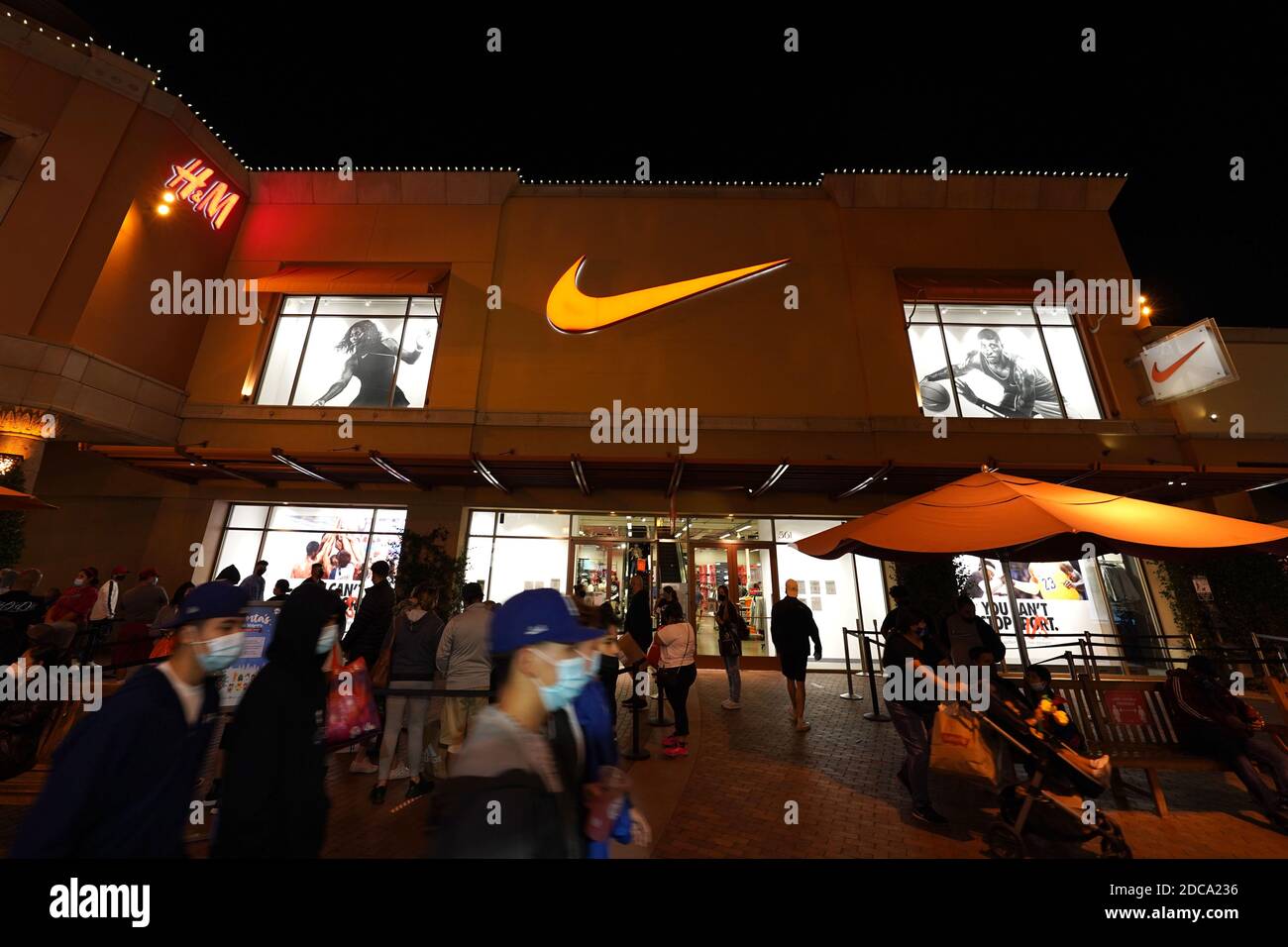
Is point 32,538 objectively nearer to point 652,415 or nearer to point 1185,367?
point 652,415

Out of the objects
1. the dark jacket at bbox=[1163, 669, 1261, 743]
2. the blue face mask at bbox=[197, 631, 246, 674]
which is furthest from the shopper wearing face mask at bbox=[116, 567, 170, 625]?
the dark jacket at bbox=[1163, 669, 1261, 743]

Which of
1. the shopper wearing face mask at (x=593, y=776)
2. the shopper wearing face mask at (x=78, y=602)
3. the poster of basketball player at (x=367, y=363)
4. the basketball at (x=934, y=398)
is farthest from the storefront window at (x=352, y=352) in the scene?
the basketball at (x=934, y=398)

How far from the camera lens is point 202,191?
12680mm

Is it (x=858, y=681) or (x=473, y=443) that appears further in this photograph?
(x=473, y=443)

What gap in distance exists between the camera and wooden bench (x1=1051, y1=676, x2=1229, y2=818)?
15.6 feet

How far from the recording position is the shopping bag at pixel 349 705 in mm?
3650

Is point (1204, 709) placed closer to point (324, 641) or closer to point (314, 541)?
point (324, 641)

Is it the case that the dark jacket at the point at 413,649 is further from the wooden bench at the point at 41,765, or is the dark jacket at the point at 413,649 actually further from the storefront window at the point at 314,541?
the storefront window at the point at 314,541

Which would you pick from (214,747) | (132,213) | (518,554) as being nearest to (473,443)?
(518,554)

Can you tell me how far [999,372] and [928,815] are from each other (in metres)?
13.0

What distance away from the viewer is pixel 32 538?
1159 centimetres

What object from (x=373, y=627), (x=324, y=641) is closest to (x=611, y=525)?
(x=373, y=627)

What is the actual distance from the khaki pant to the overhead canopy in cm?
438
